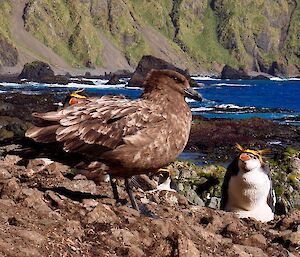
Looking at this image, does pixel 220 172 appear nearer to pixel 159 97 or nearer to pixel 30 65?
pixel 159 97

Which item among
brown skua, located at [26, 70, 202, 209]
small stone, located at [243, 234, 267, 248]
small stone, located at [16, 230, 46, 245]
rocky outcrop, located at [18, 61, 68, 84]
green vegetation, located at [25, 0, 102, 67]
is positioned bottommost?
rocky outcrop, located at [18, 61, 68, 84]

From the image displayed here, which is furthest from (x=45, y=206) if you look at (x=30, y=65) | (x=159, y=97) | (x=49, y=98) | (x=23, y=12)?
(x=23, y=12)

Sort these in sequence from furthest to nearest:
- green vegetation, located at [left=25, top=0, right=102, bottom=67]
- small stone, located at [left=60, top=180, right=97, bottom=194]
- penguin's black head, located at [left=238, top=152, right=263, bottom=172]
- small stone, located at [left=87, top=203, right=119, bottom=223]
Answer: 1. green vegetation, located at [left=25, top=0, right=102, bottom=67]
2. penguin's black head, located at [left=238, top=152, right=263, bottom=172]
3. small stone, located at [left=60, top=180, right=97, bottom=194]
4. small stone, located at [left=87, top=203, right=119, bottom=223]

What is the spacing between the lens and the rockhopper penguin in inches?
410

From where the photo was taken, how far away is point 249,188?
1044cm

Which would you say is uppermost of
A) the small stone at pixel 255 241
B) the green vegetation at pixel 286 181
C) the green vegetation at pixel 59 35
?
the small stone at pixel 255 241

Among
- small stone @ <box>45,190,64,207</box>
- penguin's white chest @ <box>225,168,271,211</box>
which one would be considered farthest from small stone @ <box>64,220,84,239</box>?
penguin's white chest @ <box>225,168,271,211</box>

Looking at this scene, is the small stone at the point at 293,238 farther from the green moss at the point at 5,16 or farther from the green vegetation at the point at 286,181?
the green moss at the point at 5,16

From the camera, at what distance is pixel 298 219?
8312 mm

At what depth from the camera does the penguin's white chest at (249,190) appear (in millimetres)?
10430

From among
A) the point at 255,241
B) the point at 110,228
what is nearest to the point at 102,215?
the point at 110,228

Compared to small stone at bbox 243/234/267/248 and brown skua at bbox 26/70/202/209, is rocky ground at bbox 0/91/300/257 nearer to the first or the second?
small stone at bbox 243/234/267/248

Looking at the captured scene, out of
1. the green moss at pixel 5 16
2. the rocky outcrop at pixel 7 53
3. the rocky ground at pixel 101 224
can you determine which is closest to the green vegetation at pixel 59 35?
the green moss at pixel 5 16

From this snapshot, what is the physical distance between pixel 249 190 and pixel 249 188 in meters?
0.04
